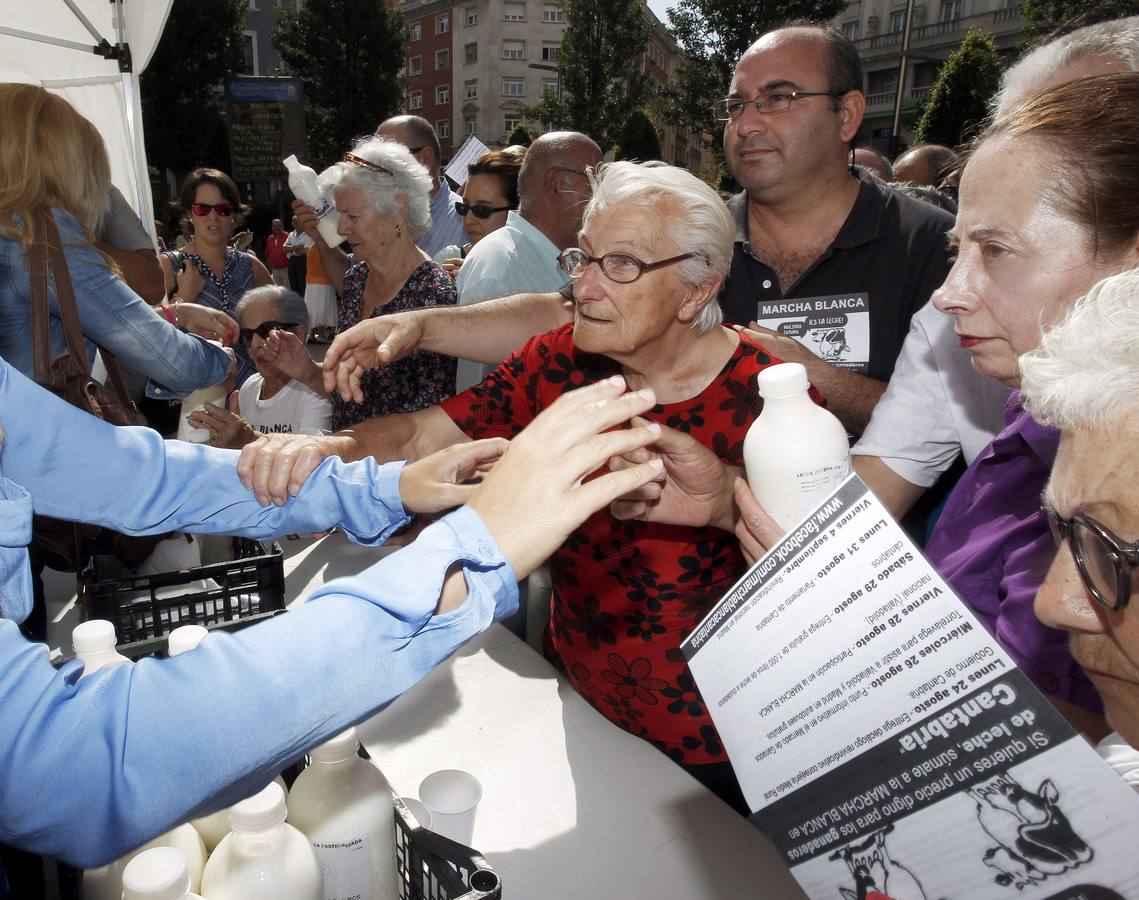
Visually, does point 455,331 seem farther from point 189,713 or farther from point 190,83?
point 190,83

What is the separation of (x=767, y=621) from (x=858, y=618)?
0.10m

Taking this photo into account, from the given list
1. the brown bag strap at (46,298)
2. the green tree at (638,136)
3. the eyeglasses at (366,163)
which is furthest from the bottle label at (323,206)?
the green tree at (638,136)

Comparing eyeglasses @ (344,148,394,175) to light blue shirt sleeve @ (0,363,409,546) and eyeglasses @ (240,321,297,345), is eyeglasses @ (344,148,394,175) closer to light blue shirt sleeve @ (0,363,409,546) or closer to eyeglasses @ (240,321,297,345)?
eyeglasses @ (240,321,297,345)

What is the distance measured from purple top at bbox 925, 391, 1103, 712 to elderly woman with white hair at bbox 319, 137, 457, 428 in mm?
2136

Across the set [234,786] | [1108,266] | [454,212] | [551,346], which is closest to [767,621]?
[234,786]

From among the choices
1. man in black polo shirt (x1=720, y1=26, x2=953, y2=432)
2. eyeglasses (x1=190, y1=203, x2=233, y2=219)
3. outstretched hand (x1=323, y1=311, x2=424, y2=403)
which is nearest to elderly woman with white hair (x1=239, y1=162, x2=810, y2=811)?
outstretched hand (x1=323, y1=311, x2=424, y2=403)

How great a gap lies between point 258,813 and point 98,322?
6.08 feet

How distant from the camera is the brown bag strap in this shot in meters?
2.04

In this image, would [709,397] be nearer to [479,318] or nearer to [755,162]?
[479,318]

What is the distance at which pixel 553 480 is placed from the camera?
81 cm

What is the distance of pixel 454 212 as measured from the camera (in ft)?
17.3

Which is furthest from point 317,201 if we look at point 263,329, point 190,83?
point 190,83

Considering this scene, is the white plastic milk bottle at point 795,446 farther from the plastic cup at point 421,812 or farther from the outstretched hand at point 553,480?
the plastic cup at point 421,812

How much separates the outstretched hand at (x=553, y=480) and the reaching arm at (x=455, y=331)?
51.3 inches
